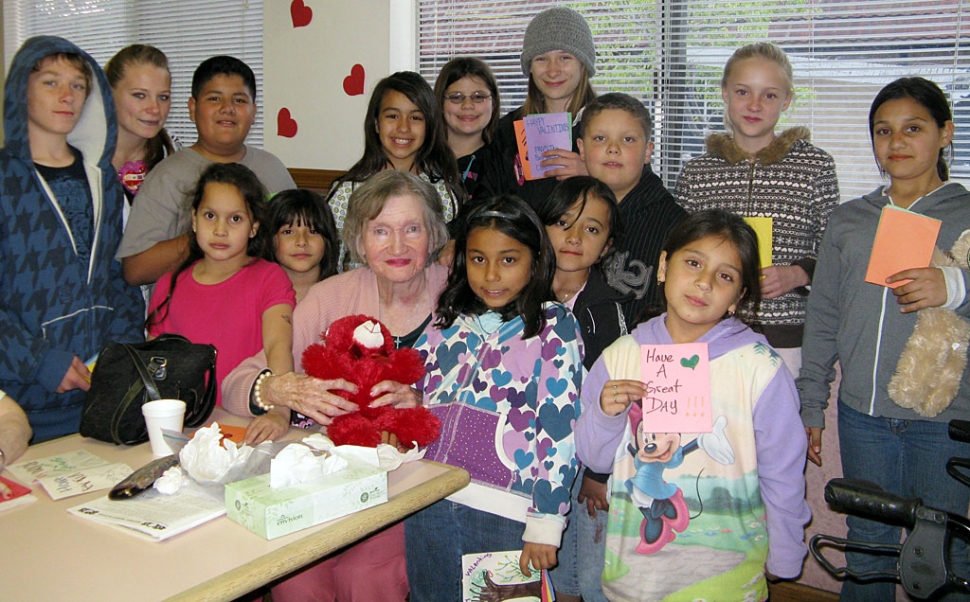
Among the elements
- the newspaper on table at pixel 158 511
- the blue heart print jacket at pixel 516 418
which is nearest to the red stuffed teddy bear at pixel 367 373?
the blue heart print jacket at pixel 516 418

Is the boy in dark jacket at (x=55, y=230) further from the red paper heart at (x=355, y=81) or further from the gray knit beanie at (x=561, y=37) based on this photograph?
the red paper heart at (x=355, y=81)

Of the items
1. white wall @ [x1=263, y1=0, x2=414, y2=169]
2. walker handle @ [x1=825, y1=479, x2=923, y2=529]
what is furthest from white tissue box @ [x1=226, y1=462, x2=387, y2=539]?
white wall @ [x1=263, y1=0, x2=414, y2=169]

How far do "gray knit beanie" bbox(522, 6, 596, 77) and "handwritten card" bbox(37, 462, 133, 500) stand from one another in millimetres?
2129

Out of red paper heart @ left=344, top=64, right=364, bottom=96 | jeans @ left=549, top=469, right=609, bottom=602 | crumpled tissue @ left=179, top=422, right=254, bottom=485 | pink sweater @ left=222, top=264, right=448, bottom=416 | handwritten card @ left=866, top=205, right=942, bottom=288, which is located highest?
red paper heart @ left=344, top=64, right=364, bottom=96

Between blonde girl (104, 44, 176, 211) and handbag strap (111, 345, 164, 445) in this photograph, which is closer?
handbag strap (111, 345, 164, 445)

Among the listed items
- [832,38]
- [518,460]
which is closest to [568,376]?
[518,460]

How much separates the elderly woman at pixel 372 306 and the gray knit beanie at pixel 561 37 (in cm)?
92

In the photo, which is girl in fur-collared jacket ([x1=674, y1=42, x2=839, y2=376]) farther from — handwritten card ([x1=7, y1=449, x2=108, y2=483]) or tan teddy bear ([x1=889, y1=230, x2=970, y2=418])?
handwritten card ([x1=7, y1=449, x2=108, y2=483])

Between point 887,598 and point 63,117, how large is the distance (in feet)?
10.4

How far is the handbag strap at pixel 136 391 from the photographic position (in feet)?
6.37

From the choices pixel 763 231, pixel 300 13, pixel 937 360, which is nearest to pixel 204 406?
pixel 763 231

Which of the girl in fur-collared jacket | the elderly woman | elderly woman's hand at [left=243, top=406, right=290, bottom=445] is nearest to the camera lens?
elderly woman's hand at [left=243, top=406, right=290, bottom=445]

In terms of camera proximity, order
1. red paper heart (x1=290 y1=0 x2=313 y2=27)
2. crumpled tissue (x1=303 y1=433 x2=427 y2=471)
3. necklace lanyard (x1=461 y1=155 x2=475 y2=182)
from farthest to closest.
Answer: red paper heart (x1=290 y1=0 x2=313 y2=27), necklace lanyard (x1=461 y1=155 x2=475 y2=182), crumpled tissue (x1=303 y1=433 x2=427 y2=471)

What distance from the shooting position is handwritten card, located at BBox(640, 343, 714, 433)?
70.2 inches
